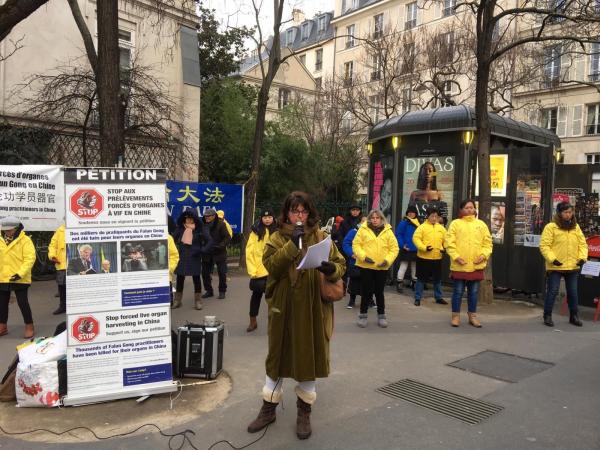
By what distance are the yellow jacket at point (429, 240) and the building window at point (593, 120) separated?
86.3 ft

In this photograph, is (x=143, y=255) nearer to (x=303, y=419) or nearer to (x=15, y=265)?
(x=303, y=419)

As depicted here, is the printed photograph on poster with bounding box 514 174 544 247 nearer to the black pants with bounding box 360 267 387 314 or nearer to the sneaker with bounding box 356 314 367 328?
the black pants with bounding box 360 267 387 314

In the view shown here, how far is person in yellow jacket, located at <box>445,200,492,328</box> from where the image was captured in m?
7.20

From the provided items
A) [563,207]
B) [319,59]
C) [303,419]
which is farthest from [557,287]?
[319,59]

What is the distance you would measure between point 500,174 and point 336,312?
185 inches

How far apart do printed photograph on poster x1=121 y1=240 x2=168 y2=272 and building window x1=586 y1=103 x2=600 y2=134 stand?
105 feet

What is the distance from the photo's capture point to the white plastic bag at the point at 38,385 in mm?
4266

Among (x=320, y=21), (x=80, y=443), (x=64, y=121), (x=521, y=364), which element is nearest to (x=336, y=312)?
(x=521, y=364)

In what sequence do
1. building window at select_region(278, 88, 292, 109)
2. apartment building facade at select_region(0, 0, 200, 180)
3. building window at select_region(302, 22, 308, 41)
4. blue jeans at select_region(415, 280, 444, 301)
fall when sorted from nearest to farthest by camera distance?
blue jeans at select_region(415, 280, 444, 301) → apartment building facade at select_region(0, 0, 200, 180) → building window at select_region(278, 88, 292, 109) → building window at select_region(302, 22, 308, 41)

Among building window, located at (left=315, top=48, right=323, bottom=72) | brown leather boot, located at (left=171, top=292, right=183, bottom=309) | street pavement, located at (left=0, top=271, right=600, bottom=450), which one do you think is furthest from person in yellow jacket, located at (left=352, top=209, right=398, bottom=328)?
building window, located at (left=315, top=48, right=323, bottom=72)

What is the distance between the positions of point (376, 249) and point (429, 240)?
2.10 m

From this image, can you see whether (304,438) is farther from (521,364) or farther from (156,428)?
(521,364)

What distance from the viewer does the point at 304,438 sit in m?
3.72

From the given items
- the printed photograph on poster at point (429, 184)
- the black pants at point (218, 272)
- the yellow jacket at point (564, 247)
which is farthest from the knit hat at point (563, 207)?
the black pants at point (218, 272)
